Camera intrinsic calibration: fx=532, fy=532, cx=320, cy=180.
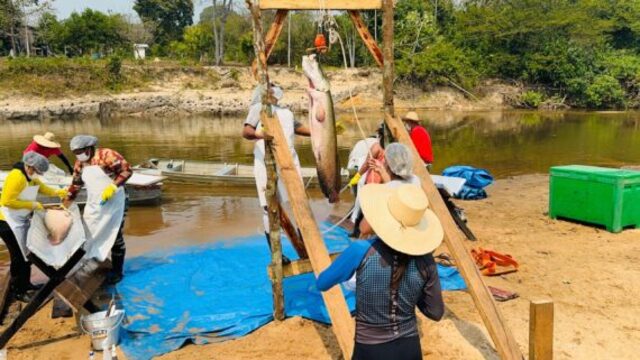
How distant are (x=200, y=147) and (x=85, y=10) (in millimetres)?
29096

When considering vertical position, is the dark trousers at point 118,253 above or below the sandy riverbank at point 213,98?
below

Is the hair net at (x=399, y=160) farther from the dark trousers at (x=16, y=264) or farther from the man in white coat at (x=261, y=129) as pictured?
the dark trousers at (x=16, y=264)

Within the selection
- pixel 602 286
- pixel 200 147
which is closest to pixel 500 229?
pixel 602 286

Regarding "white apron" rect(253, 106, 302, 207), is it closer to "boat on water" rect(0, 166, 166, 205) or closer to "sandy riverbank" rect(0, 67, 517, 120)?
"boat on water" rect(0, 166, 166, 205)

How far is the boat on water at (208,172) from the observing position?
14452 mm

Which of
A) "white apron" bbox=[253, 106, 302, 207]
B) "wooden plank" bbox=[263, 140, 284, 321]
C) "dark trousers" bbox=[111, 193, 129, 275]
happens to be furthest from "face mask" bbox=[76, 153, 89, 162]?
"wooden plank" bbox=[263, 140, 284, 321]

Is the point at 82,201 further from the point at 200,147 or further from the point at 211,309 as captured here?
the point at 200,147

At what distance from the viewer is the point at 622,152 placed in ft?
68.9

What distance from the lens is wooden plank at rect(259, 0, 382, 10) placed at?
512cm

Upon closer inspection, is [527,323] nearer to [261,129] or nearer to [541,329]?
[541,329]

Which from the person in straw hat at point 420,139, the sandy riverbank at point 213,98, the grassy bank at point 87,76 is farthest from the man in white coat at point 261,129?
the grassy bank at point 87,76

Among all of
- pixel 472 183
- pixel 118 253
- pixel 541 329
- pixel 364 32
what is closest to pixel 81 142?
pixel 118 253

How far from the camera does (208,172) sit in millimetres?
16125

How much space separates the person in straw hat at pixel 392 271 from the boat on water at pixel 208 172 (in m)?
10.9
